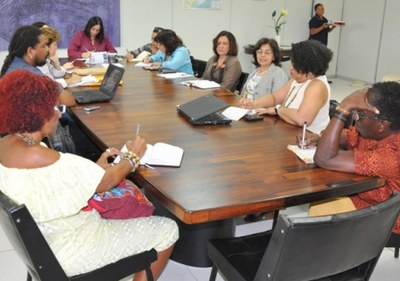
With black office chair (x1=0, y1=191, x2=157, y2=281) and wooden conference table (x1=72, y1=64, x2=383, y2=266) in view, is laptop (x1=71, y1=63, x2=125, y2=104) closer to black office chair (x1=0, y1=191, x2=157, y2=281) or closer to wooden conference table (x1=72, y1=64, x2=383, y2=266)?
wooden conference table (x1=72, y1=64, x2=383, y2=266)

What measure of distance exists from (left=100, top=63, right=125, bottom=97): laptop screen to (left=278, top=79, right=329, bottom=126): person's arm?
1.18 metres

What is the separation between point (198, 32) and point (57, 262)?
239 inches

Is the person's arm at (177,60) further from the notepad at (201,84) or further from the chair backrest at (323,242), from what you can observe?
the chair backrest at (323,242)

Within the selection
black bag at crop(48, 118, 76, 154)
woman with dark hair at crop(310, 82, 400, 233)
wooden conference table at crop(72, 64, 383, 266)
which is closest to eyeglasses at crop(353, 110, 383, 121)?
woman with dark hair at crop(310, 82, 400, 233)

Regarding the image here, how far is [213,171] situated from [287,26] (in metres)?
6.81

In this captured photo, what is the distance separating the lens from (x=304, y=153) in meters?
1.96

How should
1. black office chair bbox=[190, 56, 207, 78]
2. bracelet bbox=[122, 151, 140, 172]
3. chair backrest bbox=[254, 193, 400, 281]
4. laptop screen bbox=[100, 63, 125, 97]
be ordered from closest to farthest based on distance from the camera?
1. chair backrest bbox=[254, 193, 400, 281]
2. bracelet bbox=[122, 151, 140, 172]
3. laptop screen bbox=[100, 63, 125, 97]
4. black office chair bbox=[190, 56, 207, 78]

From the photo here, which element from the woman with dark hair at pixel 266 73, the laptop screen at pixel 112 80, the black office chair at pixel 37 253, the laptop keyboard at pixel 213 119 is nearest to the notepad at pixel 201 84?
the woman with dark hair at pixel 266 73

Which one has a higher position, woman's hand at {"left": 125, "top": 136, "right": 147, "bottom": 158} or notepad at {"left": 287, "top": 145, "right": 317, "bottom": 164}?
woman's hand at {"left": 125, "top": 136, "right": 147, "bottom": 158}

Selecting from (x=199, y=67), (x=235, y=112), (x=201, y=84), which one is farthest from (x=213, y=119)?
(x=199, y=67)

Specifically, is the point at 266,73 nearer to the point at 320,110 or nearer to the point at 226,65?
the point at 226,65

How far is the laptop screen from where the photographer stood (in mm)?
3005

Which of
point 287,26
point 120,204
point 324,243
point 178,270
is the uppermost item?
point 287,26

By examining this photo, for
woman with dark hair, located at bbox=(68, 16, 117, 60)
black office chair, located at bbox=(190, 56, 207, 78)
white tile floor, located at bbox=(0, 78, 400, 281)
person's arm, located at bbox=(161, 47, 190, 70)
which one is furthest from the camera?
woman with dark hair, located at bbox=(68, 16, 117, 60)
